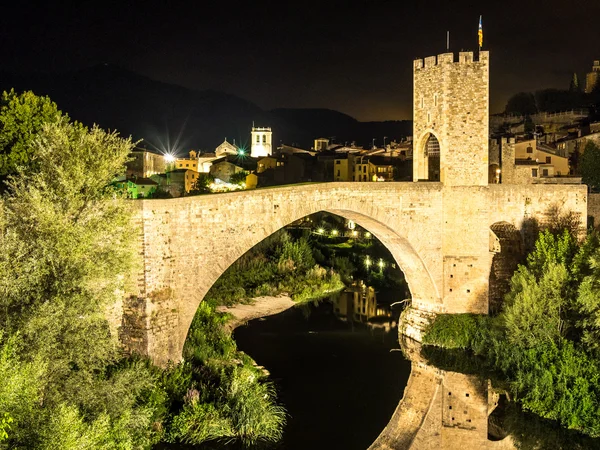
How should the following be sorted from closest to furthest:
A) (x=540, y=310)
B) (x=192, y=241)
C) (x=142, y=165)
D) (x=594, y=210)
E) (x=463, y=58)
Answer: (x=192, y=241) < (x=540, y=310) < (x=463, y=58) < (x=594, y=210) < (x=142, y=165)

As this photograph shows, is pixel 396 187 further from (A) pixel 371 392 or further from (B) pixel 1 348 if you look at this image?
(B) pixel 1 348

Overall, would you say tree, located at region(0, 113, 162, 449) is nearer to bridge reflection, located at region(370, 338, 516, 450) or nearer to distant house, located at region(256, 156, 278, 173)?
bridge reflection, located at region(370, 338, 516, 450)

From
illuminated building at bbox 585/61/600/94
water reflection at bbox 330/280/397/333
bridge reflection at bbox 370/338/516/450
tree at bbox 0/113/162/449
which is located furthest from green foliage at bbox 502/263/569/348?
illuminated building at bbox 585/61/600/94

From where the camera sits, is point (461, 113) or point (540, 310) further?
point (461, 113)

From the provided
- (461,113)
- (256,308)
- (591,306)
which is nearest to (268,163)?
(256,308)

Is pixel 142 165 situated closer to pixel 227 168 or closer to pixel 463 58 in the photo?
pixel 227 168

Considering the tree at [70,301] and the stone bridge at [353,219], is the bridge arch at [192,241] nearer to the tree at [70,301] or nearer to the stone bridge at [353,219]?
the stone bridge at [353,219]

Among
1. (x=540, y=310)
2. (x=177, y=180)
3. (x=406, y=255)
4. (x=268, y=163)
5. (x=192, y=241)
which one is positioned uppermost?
(x=268, y=163)

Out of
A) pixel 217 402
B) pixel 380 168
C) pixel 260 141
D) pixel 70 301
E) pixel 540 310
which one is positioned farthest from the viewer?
pixel 260 141

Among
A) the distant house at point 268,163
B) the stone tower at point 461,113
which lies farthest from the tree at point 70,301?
the distant house at point 268,163

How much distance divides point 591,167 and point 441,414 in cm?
2002

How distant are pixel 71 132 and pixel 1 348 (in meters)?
6.17

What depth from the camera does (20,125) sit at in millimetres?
17344

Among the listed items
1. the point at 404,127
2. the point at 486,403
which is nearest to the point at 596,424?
the point at 486,403
